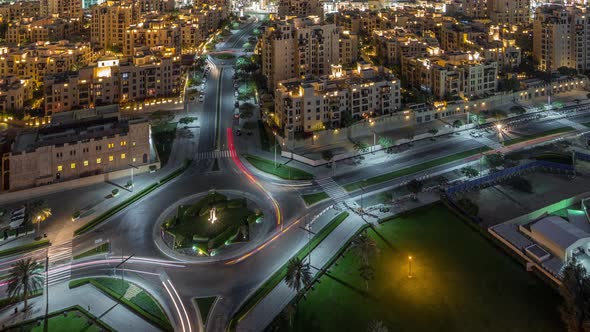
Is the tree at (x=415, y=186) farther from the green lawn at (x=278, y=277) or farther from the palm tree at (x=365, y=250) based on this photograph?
the palm tree at (x=365, y=250)

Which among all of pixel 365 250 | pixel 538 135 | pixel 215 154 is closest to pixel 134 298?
pixel 365 250

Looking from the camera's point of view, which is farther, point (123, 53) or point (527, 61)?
point (123, 53)

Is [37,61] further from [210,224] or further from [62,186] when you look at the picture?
[210,224]

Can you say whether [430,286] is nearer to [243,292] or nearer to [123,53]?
[243,292]

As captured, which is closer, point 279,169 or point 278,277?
point 278,277

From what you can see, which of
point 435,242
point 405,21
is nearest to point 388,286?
point 435,242

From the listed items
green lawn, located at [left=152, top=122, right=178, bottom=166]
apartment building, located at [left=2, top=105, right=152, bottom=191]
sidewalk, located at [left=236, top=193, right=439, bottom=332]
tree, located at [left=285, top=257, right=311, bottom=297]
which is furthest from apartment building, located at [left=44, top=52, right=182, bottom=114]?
tree, located at [left=285, top=257, right=311, bottom=297]

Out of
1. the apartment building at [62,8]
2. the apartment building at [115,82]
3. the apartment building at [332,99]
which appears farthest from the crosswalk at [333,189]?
the apartment building at [62,8]
